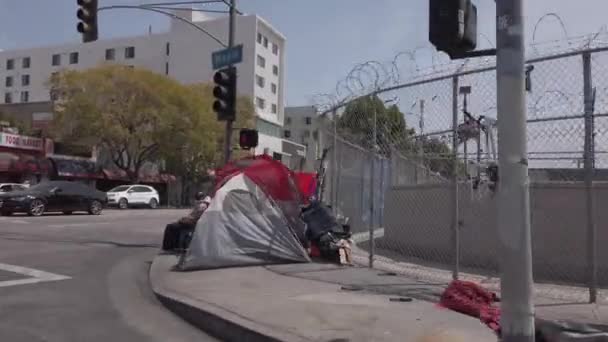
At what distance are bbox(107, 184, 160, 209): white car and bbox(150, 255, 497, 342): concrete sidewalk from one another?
30.6m

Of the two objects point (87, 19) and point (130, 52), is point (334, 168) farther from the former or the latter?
point (130, 52)

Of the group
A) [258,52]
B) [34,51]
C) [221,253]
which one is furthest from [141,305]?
[34,51]

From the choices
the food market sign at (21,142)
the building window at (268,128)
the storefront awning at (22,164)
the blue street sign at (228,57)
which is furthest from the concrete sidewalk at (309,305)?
the building window at (268,128)

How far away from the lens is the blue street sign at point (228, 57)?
15.5 meters

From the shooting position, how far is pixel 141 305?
27.8 ft

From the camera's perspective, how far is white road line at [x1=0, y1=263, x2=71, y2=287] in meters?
9.70

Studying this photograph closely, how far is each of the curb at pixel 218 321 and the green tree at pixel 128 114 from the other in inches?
1453

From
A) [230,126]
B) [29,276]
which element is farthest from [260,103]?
[29,276]

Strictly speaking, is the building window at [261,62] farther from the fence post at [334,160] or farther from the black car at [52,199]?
the fence post at [334,160]

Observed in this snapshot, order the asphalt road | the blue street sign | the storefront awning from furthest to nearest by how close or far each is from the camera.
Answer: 1. the storefront awning
2. the blue street sign
3. the asphalt road

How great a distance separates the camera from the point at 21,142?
4238 centimetres

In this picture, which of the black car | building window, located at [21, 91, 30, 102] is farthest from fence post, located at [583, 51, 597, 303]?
building window, located at [21, 91, 30, 102]

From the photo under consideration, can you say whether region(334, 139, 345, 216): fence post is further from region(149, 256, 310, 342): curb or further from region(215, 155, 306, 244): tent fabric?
region(149, 256, 310, 342): curb

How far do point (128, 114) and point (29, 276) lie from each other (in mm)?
35531
